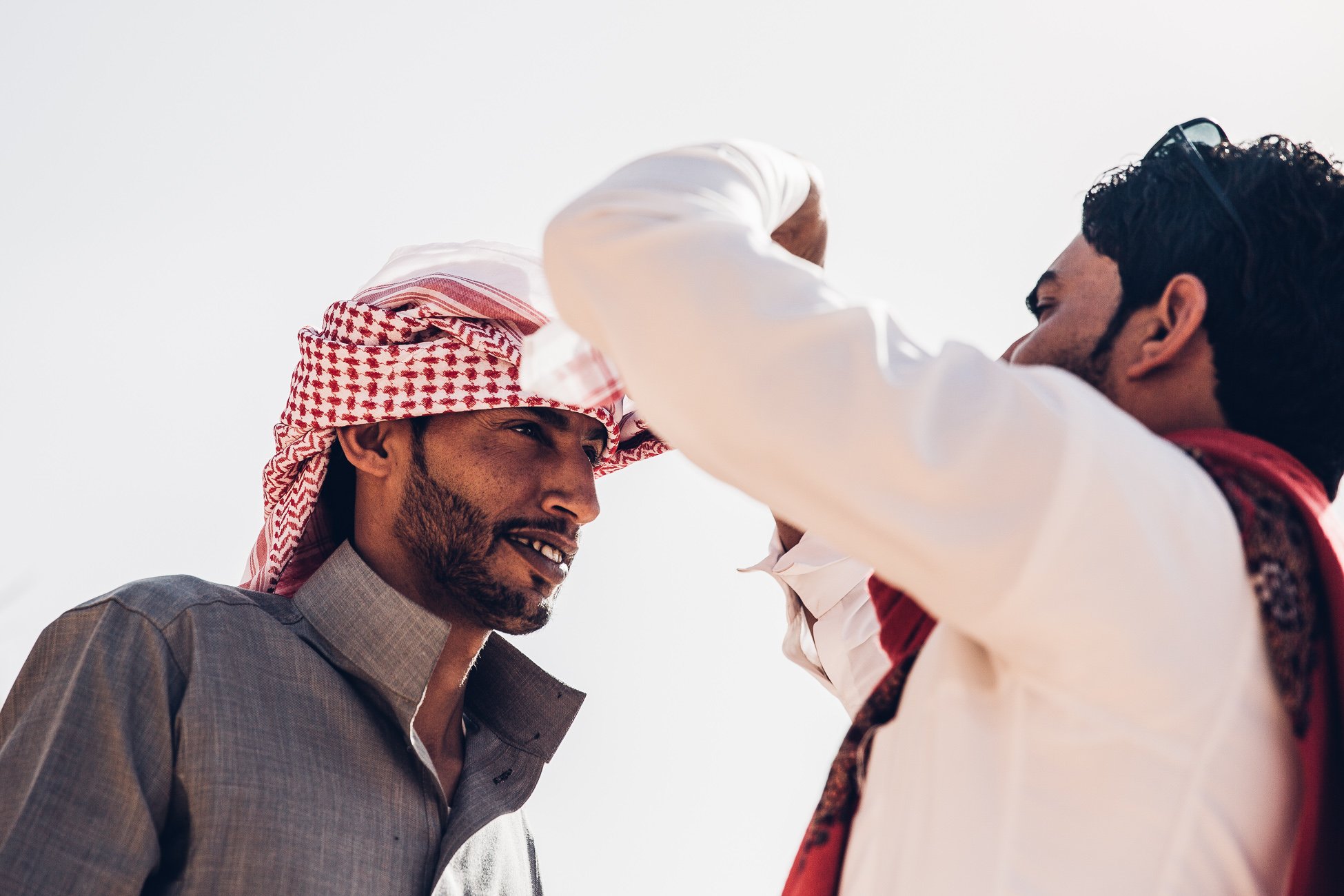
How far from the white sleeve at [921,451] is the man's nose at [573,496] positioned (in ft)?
6.24

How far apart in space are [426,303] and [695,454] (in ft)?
6.85

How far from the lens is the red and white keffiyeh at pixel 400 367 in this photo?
3.15 m

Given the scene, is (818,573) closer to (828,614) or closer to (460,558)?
(828,614)

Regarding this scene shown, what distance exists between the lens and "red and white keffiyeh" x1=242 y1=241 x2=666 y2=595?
10.3 feet

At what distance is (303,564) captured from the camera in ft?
10.9

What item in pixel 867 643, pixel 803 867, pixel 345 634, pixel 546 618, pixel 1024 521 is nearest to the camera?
pixel 1024 521

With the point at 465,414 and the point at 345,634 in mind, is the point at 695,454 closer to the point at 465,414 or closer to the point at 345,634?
the point at 345,634

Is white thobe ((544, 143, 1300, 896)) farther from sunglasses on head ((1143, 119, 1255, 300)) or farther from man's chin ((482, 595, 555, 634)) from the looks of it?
man's chin ((482, 595, 555, 634))

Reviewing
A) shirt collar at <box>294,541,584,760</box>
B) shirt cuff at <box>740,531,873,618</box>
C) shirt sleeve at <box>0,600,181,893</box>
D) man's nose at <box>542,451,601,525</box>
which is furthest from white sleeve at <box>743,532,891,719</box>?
shirt sleeve at <box>0,600,181,893</box>

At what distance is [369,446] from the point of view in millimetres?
3268

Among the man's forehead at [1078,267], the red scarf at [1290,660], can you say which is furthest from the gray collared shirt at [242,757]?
the man's forehead at [1078,267]

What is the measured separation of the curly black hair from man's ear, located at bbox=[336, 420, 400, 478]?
1998 millimetres

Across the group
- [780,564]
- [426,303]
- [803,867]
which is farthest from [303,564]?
[803,867]

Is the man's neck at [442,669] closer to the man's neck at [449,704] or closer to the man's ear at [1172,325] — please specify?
the man's neck at [449,704]
